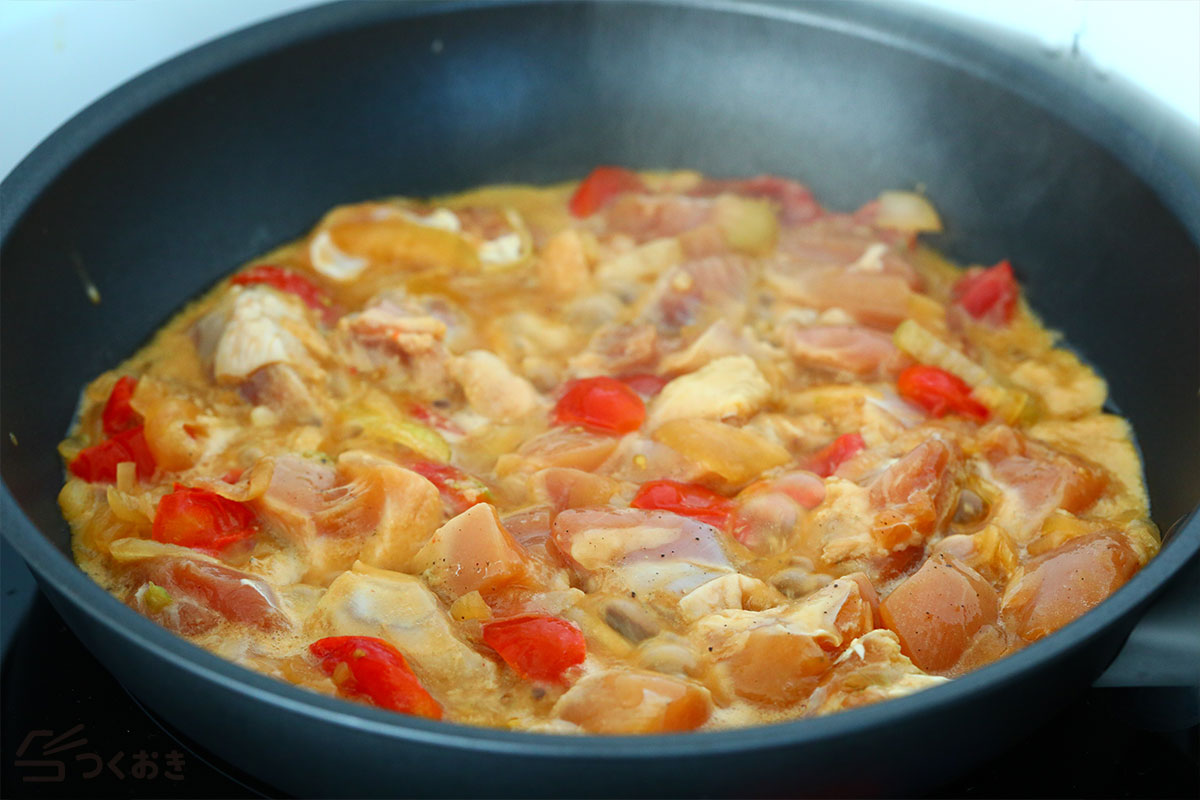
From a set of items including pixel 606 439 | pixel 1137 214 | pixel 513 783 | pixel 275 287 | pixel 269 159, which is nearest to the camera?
pixel 513 783

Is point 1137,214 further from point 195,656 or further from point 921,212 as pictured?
point 195,656

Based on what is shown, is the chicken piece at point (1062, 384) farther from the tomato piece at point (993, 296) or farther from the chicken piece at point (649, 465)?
the chicken piece at point (649, 465)

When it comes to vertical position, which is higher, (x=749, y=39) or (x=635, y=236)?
(x=749, y=39)

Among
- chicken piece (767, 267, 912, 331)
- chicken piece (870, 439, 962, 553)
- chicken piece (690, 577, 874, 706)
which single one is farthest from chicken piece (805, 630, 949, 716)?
chicken piece (767, 267, 912, 331)

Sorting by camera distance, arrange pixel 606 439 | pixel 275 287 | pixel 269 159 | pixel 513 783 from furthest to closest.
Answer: pixel 269 159 → pixel 275 287 → pixel 606 439 → pixel 513 783

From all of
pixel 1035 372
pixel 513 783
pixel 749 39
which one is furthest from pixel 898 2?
pixel 513 783

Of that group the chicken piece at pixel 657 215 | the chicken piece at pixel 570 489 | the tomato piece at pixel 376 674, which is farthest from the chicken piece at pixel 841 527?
the chicken piece at pixel 657 215

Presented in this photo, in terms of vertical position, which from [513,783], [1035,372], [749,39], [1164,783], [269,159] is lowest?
[1164,783]
